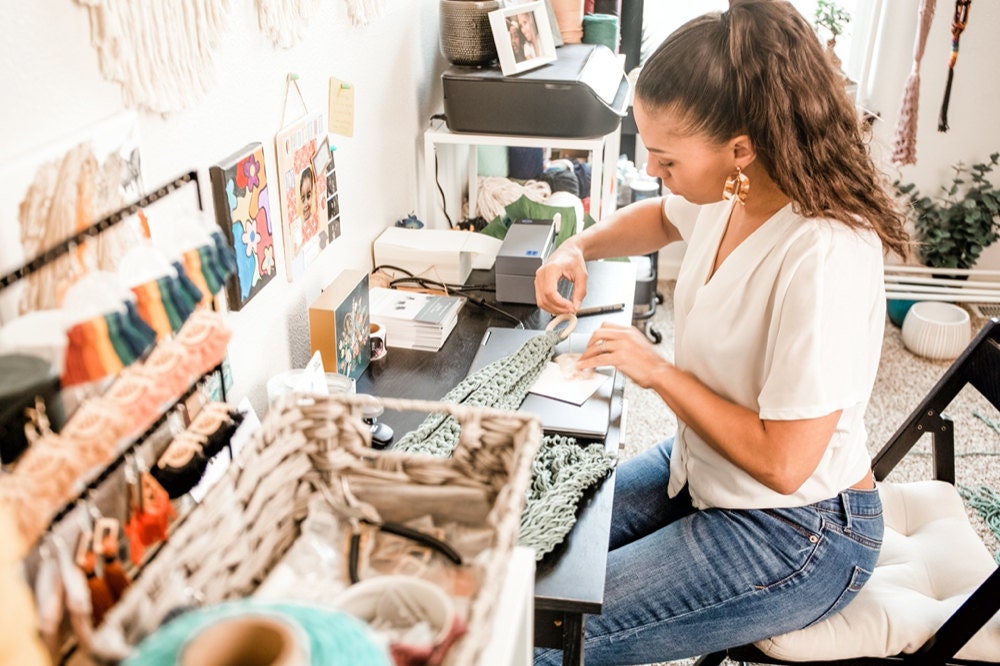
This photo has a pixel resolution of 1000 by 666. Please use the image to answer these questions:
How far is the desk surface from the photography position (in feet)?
3.30

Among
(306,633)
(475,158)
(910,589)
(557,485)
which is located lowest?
(910,589)

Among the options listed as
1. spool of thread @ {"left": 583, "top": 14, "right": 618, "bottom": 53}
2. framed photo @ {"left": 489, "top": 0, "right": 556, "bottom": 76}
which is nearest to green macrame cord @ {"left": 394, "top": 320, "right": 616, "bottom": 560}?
framed photo @ {"left": 489, "top": 0, "right": 556, "bottom": 76}

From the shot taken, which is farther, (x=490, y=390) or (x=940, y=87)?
(x=940, y=87)

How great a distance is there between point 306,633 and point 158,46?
684 millimetres

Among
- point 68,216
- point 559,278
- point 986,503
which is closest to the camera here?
point 68,216

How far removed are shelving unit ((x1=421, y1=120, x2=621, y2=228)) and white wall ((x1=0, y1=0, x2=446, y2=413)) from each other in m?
0.04

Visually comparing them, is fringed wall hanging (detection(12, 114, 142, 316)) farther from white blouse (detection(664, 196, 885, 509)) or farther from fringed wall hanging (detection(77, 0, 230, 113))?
white blouse (detection(664, 196, 885, 509))

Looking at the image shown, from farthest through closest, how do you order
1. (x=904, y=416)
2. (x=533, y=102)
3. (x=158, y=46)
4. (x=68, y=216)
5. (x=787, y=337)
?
(x=904, y=416) → (x=533, y=102) → (x=787, y=337) → (x=158, y=46) → (x=68, y=216)

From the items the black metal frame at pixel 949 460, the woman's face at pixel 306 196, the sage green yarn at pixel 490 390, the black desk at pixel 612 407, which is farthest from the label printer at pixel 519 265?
the black metal frame at pixel 949 460

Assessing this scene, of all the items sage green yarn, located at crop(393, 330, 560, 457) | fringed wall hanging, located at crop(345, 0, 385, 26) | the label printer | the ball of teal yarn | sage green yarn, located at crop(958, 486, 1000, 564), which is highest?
fringed wall hanging, located at crop(345, 0, 385, 26)

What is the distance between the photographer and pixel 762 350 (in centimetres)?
123

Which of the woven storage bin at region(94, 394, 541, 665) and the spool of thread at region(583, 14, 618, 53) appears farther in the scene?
the spool of thread at region(583, 14, 618, 53)

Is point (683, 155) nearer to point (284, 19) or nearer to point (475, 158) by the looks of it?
point (284, 19)

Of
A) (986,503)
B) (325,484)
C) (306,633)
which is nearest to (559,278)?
(325,484)
